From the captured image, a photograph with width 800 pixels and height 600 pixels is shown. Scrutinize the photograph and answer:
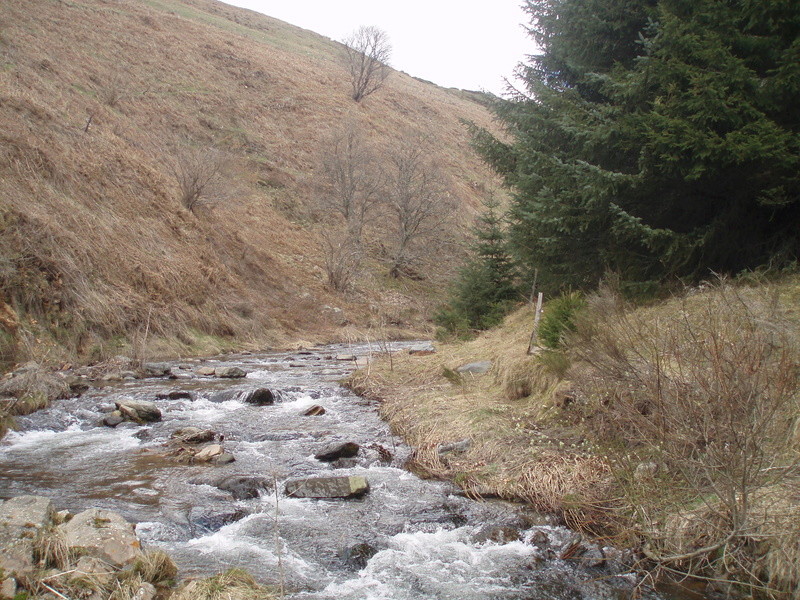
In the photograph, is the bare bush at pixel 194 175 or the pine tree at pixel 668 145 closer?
the pine tree at pixel 668 145

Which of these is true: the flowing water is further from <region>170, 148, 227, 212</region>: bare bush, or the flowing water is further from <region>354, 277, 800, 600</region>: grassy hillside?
<region>170, 148, 227, 212</region>: bare bush

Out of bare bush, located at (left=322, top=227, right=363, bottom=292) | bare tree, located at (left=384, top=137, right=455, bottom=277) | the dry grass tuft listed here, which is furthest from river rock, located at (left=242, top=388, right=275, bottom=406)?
bare tree, located at (left=384, top=137, right=455, bottom=277)

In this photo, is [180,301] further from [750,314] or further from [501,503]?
[750,314]

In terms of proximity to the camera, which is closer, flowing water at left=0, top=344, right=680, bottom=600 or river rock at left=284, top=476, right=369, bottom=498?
flowing water at left=0, top=344, right=680, bottom=600

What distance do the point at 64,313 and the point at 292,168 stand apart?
25.2 metres

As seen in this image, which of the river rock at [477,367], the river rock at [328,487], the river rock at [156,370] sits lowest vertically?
the river rock at [156,370]

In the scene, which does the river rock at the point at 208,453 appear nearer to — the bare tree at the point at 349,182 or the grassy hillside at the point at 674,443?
the grassy hillside at the point at 674,443

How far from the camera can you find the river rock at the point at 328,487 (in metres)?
6.16

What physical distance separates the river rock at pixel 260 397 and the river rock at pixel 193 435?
2571 mm

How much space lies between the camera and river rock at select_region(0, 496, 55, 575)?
3.60 metres

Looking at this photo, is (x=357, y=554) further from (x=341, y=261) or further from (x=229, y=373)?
(x=341, y=261)

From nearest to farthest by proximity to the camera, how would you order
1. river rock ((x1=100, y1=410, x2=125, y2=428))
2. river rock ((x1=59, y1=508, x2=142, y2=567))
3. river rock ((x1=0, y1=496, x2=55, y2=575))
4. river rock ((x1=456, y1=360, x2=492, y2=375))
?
river rock ((x1=0, y1=496, x2=55, y2=575)) < river rock ((x1=59, y1=508, x2=142, y2=567)) < river rock ((x1=100, y1=410, x2=125, y2=428)) < river rock ((x1=456, y1=360, x2=492, y2=375))

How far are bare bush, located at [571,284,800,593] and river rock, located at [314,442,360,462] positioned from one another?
3642 mm

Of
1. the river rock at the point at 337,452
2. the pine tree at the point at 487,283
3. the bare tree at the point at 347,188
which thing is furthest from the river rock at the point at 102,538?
the bare tree at the point at 347,188
